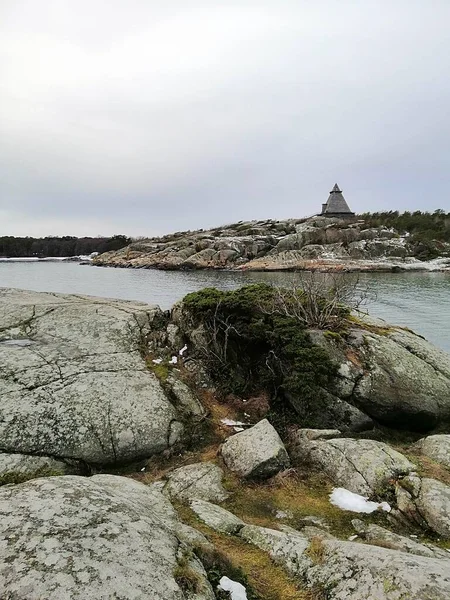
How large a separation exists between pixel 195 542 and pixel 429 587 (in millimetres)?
2299

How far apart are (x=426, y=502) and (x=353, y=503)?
3.62ft

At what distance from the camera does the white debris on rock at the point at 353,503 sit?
6691 millimetres

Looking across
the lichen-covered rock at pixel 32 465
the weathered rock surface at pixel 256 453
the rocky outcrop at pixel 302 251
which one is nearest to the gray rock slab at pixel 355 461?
the weathered rock surface at pixel 256 453

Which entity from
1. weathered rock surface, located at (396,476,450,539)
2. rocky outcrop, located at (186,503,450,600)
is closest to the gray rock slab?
weathered rock surface, located at (396,476,450,539)

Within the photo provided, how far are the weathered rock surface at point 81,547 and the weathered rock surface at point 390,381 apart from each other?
7.12 metres

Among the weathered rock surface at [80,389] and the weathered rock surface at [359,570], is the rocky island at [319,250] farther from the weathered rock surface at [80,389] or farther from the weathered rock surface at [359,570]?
the weathered rock surface at [359,570]

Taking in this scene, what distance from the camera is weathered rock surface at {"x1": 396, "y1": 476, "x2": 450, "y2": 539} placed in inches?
243

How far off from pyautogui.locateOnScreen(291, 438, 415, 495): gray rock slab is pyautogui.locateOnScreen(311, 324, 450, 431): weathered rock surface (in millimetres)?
2310

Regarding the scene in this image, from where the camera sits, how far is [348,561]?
4.24 m

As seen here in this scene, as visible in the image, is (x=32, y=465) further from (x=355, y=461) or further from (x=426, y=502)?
(x=426, y=502)

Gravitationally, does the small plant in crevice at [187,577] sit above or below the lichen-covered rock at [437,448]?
above

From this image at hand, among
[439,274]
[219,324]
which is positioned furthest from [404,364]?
[439,274]

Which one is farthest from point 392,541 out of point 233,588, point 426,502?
point 233,588

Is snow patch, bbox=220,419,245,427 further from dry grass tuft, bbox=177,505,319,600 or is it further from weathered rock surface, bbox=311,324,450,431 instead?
dry grass tuft, bbox=177,505,319,600
